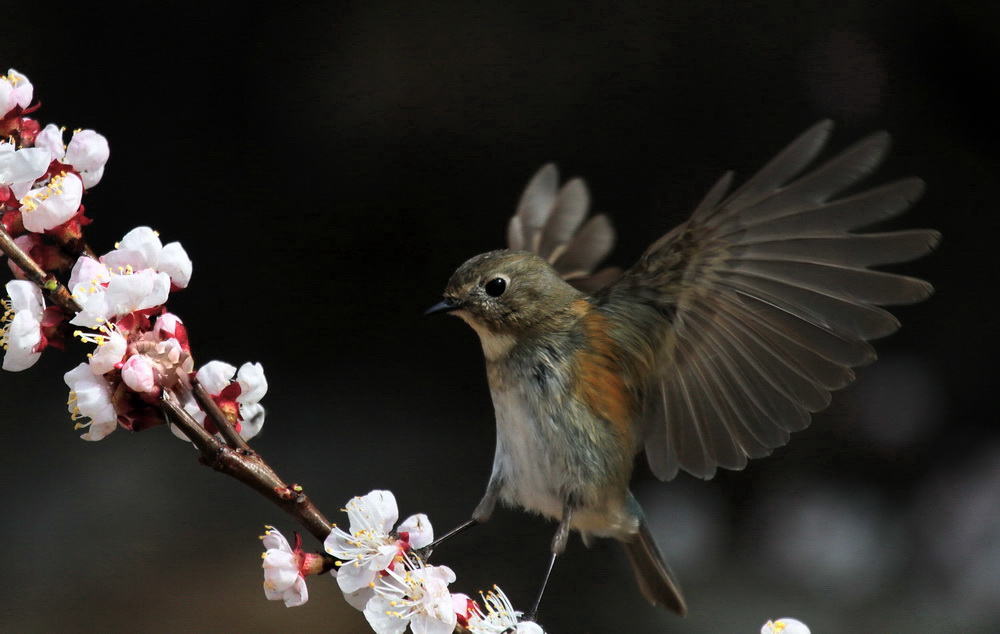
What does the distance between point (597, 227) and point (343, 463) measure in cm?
155

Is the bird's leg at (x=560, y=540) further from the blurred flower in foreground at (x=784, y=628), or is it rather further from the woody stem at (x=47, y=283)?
the woody stem at (x=47, y=283)

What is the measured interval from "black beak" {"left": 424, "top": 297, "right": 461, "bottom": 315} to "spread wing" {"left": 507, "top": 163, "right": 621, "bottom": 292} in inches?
17.1

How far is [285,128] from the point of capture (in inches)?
127

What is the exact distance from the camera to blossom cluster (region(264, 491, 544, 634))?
2.93ft

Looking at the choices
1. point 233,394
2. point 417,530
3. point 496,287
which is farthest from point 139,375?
point 496,287

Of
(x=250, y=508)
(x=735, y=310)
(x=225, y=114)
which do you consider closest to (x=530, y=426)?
(x=735, y=310)

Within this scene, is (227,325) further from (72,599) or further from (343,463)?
(72,599)

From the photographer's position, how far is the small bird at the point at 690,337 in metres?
1.10

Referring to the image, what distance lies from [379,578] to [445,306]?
57 centimetres

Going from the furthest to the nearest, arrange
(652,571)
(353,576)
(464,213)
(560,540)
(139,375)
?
1. (464,213)
2. (652,571)
3. (560,540)
4. (353,576)
5. (139,375)

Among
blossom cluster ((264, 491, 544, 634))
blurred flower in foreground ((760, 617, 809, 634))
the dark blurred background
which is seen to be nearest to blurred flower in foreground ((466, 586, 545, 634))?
blossom cluster ((264, 491, 544, 634))

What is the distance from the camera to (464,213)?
320 cm

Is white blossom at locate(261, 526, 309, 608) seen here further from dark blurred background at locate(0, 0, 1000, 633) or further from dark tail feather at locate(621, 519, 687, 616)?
dark blurred background at locate(0, 0, 1000, 633)

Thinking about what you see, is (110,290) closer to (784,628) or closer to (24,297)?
(24,297)
